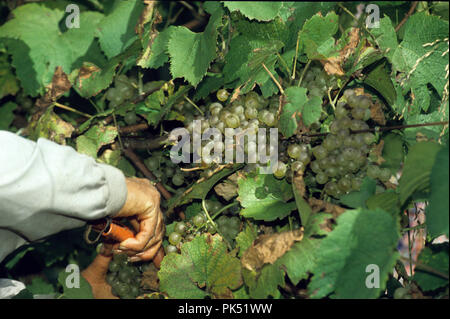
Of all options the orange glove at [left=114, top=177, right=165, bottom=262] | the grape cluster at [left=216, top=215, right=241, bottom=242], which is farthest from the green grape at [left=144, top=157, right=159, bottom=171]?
the grape cluster at [left=216, top=215, right=241, bottom=242]

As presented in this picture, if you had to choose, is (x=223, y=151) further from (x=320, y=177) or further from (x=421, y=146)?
(x=421, y=146)

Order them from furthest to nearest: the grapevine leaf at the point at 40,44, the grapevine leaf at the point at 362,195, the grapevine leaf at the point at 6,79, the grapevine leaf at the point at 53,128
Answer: the grapevine leaf at the point at 6,79 < the grapevine leaf at the point at 40,44 < the grapevine leaf at the point at 53,128 < the grapevine leaf at the point at 362,195

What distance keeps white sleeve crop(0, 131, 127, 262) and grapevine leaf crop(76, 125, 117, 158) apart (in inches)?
9.1

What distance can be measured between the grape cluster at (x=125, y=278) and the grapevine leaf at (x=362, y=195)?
730mm

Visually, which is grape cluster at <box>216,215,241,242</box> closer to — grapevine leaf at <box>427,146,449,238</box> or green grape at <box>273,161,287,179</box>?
green grape at <box>273,161,287,179</box>

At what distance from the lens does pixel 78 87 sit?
1623 mm

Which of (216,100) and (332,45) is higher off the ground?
(332,45)

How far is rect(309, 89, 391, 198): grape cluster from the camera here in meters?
1.17

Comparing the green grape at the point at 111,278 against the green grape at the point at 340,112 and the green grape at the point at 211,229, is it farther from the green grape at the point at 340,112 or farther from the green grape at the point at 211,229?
the green grape at the point at 340,112

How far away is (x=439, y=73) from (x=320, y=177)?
1.41ft

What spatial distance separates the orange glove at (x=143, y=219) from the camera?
135 cm

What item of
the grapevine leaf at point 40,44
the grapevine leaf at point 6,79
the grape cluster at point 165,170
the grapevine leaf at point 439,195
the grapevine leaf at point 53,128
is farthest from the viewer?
the grapevine leaf at point 6,79

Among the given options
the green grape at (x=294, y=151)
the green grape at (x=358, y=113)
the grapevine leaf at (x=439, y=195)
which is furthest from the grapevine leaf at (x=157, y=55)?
the grapevine leaf at (x=439, y=195)
